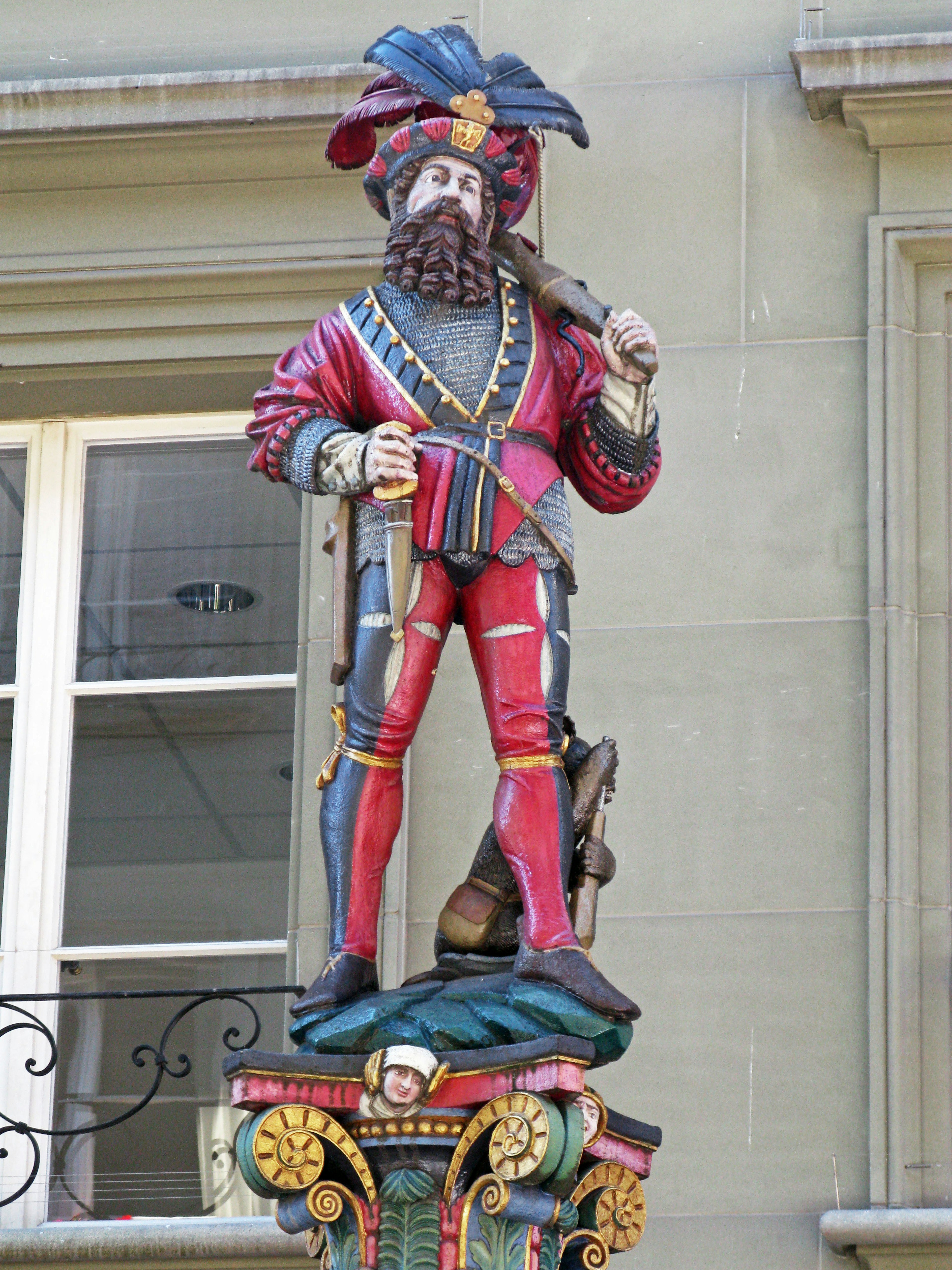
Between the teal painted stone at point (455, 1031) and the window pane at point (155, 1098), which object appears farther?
the window pane at point (155, 1098)

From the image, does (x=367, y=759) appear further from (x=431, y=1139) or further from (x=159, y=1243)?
(x=159, y=1243)

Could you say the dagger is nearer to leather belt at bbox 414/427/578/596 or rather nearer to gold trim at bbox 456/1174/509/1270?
leather belt at bbox 414/427/578/596

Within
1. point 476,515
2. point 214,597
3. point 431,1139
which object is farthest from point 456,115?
point 214,597

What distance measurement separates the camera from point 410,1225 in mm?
5070

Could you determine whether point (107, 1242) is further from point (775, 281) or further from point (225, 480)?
point (775, 281)

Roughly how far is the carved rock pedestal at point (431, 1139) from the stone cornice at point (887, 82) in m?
3.74

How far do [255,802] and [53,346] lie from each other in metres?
1.63

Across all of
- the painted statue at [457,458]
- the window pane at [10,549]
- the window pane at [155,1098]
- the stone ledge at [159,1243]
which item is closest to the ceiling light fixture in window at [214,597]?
the window pane at [10,549]

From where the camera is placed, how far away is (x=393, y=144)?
5.76 m

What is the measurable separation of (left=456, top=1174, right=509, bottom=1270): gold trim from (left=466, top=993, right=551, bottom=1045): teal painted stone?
27cm

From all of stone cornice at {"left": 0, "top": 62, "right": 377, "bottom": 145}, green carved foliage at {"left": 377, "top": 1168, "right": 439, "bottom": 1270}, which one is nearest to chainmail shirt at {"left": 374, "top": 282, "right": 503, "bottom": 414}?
green carved foliage at {"left": 377, "top": 1168, "right": 439, "bottom": 1270}

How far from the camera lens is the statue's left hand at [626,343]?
5.58 meters

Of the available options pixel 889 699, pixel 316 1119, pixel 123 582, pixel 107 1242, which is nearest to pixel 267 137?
pixel 123 582

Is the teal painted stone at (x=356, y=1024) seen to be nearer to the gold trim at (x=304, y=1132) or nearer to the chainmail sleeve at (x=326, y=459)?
the gold trim at (x=304, y=1132)
